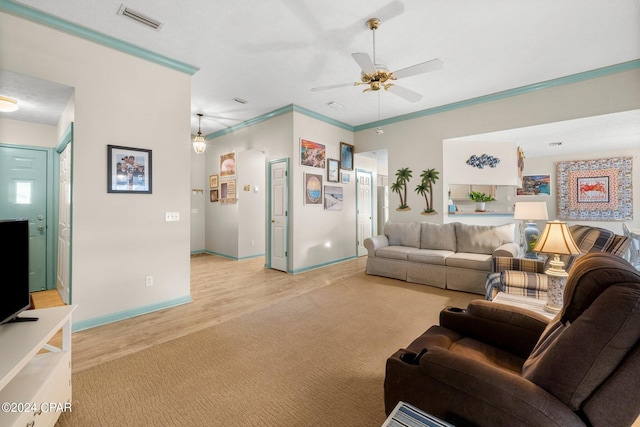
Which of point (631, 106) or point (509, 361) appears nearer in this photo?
point (509, 361)

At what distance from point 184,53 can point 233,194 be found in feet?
11.2

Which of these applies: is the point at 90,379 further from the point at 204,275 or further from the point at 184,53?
the point at 184,53

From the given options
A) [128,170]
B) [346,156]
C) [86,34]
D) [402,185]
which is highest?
[86,34]

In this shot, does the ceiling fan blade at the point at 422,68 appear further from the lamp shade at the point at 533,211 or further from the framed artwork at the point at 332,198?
the framed artwork at the point at 332,198

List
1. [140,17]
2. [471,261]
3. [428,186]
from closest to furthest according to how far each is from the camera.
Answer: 1. [140,17]
2. [471,261]
3. [428,186]

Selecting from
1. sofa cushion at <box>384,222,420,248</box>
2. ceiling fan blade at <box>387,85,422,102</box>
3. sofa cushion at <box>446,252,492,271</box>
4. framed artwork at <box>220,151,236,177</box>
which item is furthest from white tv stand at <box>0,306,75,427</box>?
framed artwork at <box>220,151,236,177</box>

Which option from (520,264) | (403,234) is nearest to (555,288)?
(520,264)

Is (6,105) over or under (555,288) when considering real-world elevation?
over

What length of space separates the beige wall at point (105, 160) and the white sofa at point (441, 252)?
317 centimetres

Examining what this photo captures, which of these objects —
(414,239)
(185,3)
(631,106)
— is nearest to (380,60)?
(185,3)

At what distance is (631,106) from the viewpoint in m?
3.52

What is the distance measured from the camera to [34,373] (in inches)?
57.1

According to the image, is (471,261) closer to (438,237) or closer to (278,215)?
(438,237)

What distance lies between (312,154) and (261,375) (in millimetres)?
4059
